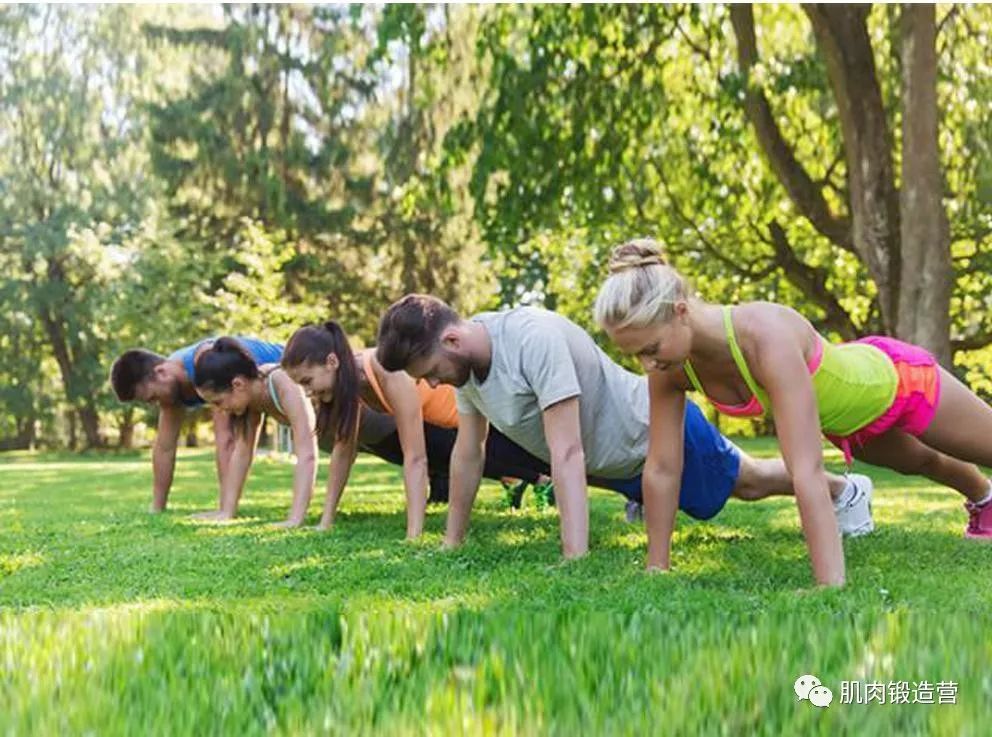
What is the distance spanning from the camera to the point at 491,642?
8.09 ft

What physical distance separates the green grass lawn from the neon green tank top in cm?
62

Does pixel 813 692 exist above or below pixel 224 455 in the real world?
below

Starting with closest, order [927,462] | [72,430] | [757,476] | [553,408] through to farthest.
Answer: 1. [553,408]
2. [927,462]
3. [757,476]
4. [72,430]

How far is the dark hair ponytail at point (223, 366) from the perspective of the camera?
685 centimetres

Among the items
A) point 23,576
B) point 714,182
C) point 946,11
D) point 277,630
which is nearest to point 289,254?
point 714,182

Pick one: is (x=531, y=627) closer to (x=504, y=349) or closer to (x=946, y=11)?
(x=504, y=349)

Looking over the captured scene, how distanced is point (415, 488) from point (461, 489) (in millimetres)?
593

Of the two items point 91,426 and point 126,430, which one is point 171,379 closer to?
point 91,426

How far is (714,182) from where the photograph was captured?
1705 cm

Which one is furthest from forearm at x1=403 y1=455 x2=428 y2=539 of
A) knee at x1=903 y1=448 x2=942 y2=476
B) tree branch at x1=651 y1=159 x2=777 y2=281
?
tree branch at x1=651 y1=159 x2=777 y2=281

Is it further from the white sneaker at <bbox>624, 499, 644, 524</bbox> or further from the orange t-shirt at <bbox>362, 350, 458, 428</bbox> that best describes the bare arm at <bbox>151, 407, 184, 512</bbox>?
the white sneaker at <bbox>624, 499, 644, 524</bbox>

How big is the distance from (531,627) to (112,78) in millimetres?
36225

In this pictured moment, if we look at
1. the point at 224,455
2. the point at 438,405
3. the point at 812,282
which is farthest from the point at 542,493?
the point at 812,282

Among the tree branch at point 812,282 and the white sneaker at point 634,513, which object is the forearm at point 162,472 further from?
the tree branch at point 812,282
